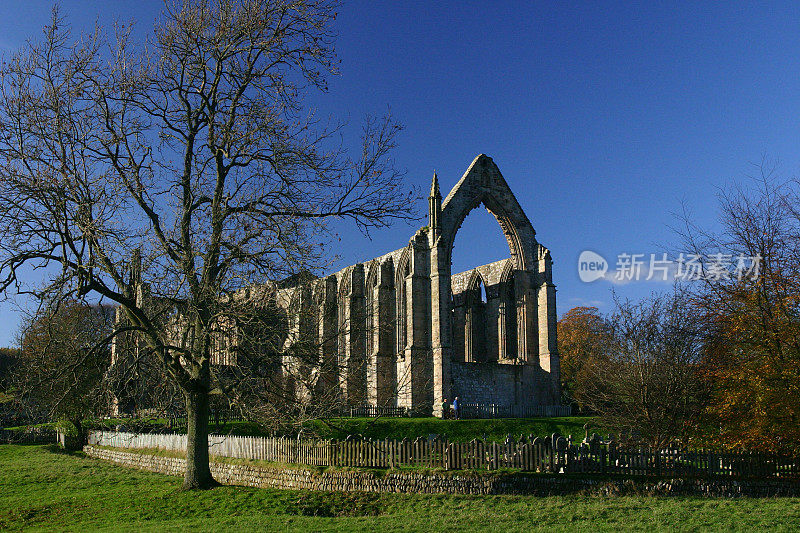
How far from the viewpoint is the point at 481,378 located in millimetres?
36219

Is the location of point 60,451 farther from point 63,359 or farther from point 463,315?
point 463,315

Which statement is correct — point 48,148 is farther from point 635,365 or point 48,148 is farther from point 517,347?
point 517,347

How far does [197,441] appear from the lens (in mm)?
16812

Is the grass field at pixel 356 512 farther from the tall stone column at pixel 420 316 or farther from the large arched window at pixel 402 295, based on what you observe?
the large arched window at pixel 402 295

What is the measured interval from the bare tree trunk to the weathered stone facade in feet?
50.5

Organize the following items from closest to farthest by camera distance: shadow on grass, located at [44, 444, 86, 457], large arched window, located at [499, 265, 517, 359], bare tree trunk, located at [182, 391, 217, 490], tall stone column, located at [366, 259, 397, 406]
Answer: bare tree trunk, located at [182, 391, 217, 490]
shadow on grass, located at [44, 444, 86, 457]
tall stone column, located at [366, 259, 397, 406]
large arched window, located at [499, 265, 517, 359]

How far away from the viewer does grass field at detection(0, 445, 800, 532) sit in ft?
39.5

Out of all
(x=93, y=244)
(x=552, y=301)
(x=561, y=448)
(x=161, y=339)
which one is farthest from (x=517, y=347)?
(x=93, y=244)

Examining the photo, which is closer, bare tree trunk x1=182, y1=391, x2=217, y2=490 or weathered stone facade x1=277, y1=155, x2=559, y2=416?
bare tree trunk x1=182, y1=391, x2=217, y2=490

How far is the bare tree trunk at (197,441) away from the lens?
653 inches

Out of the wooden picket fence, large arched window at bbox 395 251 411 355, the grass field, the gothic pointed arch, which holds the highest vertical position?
the gothic pointed arch

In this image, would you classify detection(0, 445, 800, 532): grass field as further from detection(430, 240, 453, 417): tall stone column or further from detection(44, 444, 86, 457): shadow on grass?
detection(430, 240, 453, 417): tall stone column

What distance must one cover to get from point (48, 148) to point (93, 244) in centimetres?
253

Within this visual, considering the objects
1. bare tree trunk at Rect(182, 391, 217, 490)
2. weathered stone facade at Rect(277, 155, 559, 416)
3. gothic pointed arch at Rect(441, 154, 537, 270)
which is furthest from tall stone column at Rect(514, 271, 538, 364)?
bare tree trunk at Rect(182, 391, 217, 490)
